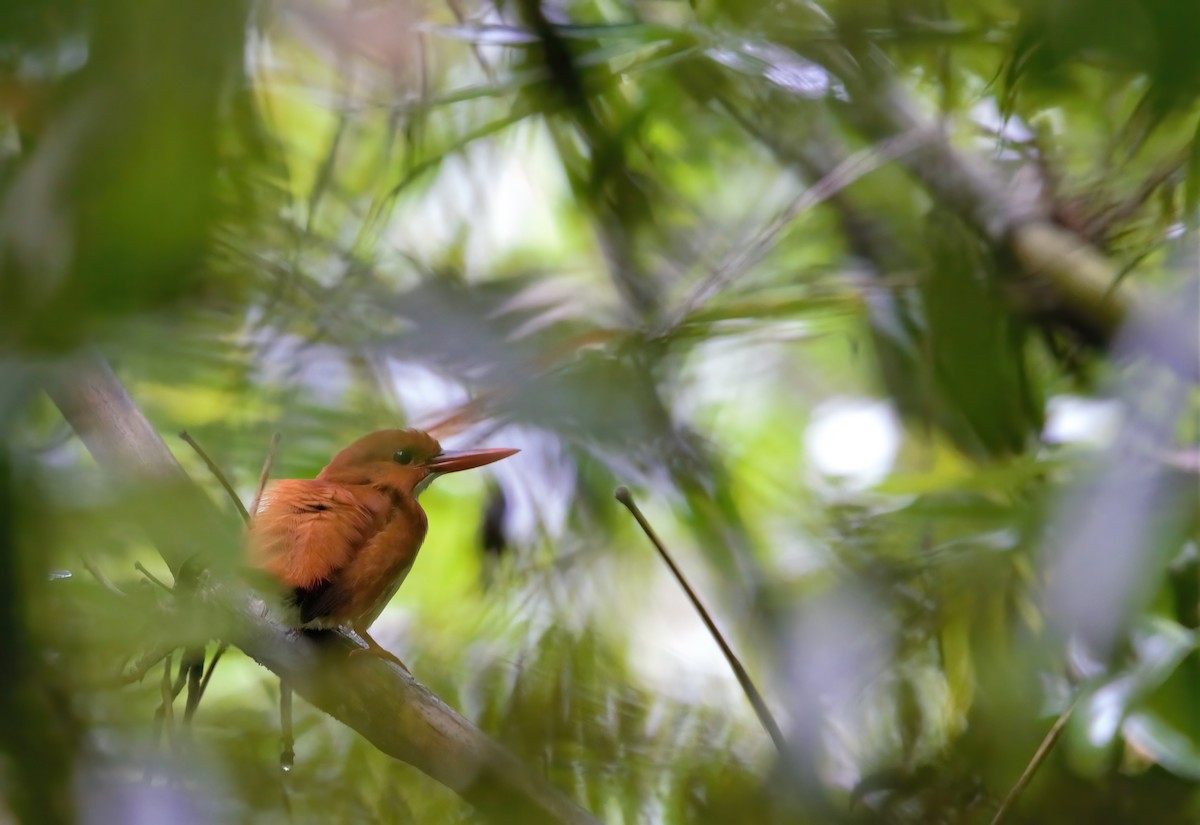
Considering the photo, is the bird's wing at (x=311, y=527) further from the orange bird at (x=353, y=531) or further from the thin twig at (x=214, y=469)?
the thin twig at (x=214, y=469)

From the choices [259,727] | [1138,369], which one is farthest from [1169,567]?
[259,727]

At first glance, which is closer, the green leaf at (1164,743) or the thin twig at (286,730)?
the thin twig at (286,730)

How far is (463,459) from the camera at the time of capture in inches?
65.6

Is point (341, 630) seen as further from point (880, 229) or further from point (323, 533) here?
point (880, 229)

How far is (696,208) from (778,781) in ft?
3.90

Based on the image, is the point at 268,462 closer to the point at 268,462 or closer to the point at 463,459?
the point at 268,462

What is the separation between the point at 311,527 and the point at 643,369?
0.49 metres

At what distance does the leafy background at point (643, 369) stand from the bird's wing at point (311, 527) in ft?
0.45

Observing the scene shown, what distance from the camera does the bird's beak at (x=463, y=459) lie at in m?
1.57

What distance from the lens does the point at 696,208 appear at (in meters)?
2.08

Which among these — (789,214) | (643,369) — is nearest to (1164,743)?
(643,369)

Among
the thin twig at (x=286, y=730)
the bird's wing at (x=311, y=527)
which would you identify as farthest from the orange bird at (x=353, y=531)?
the thin twig at (x=286, y=730)

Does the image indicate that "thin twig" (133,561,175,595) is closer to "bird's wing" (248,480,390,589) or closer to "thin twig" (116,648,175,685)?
"thin twig" (116,648,175,685)

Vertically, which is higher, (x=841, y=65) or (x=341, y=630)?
(x=841, y=65)
